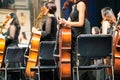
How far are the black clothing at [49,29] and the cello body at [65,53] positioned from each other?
1.00 meters

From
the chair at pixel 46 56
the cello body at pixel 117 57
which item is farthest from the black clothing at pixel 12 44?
the cello body at pixel 117 57

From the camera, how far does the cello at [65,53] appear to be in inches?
210

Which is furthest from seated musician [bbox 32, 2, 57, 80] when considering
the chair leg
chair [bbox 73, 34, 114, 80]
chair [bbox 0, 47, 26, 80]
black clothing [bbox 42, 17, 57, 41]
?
chair [bbox 73, 34, 114, 80]

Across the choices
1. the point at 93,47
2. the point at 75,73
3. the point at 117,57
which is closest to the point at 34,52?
the point at 75,73

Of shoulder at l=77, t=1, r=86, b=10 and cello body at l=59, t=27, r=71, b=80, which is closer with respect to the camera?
cello body at l=59, t=27, r=71, b=80

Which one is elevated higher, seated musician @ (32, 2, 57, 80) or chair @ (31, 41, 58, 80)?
seated musician @ (32, 2, 57, 80)

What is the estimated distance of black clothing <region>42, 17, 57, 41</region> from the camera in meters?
6.36

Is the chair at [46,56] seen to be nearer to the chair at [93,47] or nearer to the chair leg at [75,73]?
the chair leg at [75,73]

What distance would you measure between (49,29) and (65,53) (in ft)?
3.48

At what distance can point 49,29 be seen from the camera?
6.36m

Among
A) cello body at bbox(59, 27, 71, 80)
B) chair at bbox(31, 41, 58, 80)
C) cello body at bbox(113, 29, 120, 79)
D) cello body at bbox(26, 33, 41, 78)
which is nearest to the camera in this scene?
cello body at bbox(113, 29, 120, 79)

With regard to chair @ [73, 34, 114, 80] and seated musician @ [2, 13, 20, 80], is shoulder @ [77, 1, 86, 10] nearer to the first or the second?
chair @ [73, 34, 114, 80]

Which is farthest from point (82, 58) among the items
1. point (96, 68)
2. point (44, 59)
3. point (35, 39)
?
point (35, 39)

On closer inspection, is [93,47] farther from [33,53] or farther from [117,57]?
[33,53]
